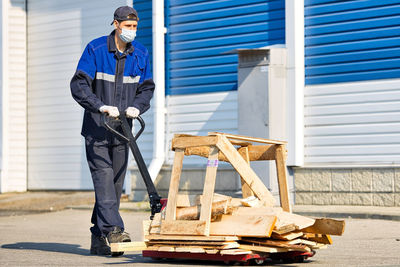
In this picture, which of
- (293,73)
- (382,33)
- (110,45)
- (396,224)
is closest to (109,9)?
(293,73)

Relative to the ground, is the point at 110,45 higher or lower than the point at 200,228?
higher

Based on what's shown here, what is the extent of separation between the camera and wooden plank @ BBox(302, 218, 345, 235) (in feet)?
21.0

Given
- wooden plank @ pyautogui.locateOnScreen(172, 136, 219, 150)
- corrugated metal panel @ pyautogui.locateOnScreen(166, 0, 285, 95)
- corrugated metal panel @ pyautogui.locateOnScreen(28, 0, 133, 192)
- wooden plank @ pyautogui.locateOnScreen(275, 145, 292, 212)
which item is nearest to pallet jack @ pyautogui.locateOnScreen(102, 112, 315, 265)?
wooden plank @ pyautogui.locateOnScreen(172, 136, 219, 150)

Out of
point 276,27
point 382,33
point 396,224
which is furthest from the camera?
point 276,27

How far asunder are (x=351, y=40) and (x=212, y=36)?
2.80 metres

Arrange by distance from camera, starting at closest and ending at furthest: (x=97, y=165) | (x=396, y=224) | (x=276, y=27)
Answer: (x=97, y=165), (x=396, y=224), (x=276, y=27)

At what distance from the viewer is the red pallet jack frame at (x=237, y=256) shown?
626 cm

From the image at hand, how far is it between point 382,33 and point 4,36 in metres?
8.81

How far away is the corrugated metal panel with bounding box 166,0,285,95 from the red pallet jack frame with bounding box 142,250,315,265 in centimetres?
750

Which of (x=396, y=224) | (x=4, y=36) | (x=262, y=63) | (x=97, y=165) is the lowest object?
(x=396, y=224)

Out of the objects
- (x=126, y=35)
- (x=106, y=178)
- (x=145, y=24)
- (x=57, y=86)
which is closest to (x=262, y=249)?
(x=106, y=178)

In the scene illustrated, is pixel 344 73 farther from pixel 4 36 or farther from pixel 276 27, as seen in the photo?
pixel 4 36

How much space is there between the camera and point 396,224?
417 inches

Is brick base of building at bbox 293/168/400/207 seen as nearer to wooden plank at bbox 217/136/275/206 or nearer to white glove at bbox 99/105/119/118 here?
wooden plank at bbox 217/136/275/206
